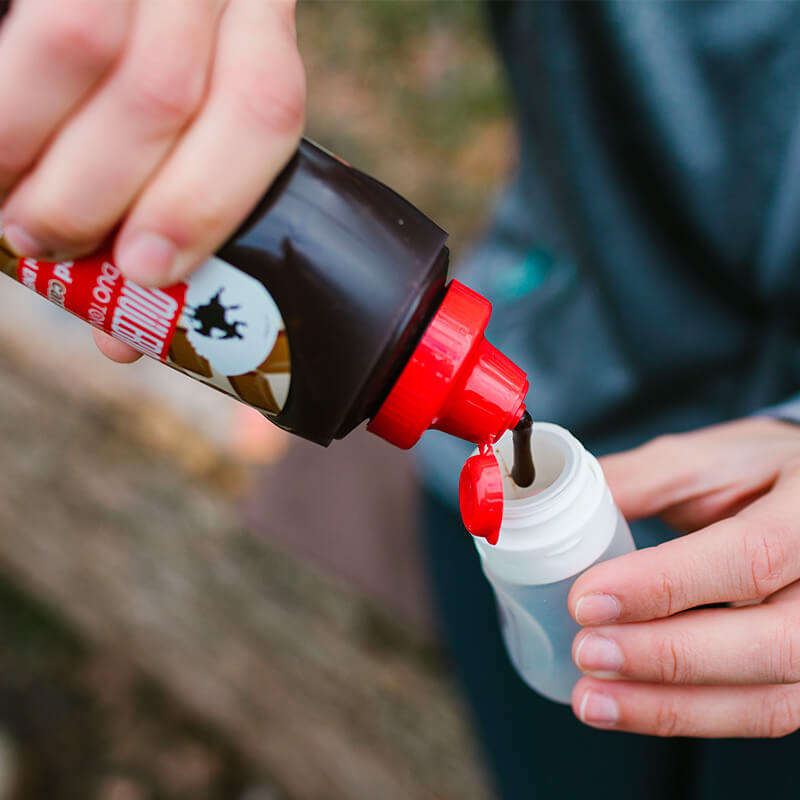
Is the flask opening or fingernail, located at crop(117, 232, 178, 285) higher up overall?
fingernail, located at crop(117, 232, 178, 285)

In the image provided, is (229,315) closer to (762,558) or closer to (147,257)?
(147,257)

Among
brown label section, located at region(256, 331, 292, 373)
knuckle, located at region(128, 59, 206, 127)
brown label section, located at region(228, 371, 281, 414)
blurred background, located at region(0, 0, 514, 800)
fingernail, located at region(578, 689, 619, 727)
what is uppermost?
knuckle, located at region(128, 59, 206, 127)

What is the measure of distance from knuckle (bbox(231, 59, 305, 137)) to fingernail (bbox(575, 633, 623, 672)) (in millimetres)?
427

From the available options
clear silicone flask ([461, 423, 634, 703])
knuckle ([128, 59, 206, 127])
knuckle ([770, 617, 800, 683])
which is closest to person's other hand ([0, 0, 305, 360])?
knuckle ([128, 59, 206, 127])

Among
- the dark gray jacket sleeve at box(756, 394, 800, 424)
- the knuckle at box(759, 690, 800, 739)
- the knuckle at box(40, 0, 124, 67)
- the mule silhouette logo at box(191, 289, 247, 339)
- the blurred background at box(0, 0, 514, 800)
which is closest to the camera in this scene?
the knuckle at box(40, 0, 124, 67)

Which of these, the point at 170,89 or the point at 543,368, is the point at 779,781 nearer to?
the point at 543,368

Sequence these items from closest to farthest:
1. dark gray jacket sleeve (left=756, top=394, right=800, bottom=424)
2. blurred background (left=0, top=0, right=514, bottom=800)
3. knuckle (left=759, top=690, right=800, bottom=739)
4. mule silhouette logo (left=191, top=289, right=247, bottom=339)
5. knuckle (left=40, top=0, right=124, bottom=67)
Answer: knuckle (left=40, top=0, right=124, bottom=67), mule silhouette logo (left=191, top=289, right=247, bottom=339), knuckle (left=759, top=690, right=800, bottom=739), dark gray jacket sleeve (left=756, top=394, right=800, bottom=424), blurred background (left=0, top=0, right=514, bottom=800)

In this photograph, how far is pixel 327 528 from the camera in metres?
1.26

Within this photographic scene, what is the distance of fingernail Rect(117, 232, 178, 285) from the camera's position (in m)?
0.43

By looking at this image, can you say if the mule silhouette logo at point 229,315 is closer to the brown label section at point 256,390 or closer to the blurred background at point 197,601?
the brown label section at point 256,390

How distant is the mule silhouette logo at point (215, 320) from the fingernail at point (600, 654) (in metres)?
0.35

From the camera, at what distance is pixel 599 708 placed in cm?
61

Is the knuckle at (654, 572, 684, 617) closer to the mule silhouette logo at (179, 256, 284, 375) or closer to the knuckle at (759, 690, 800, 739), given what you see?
the knuckle at (759, 690, 800, 739)

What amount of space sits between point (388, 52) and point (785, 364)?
6.00 ft
